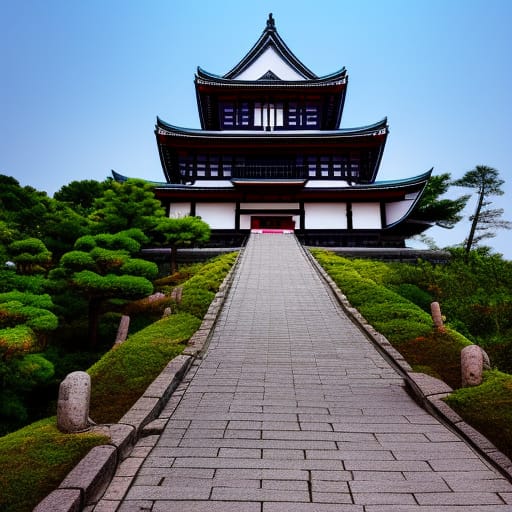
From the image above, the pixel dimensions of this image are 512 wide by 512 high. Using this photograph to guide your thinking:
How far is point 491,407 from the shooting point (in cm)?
512

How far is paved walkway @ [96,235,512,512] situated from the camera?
142 inches

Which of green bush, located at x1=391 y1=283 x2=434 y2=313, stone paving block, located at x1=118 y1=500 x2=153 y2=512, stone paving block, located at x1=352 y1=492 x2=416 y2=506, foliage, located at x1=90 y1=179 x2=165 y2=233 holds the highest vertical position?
foliage, located at x1=90 y1=179 x2=165 y2=233

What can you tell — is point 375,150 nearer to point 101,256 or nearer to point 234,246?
point 234,246

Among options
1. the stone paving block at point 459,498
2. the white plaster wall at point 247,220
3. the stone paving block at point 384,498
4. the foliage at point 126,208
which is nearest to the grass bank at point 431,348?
the stone paving block at point 459,498

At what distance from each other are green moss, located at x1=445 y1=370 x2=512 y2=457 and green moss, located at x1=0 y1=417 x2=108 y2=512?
4.42 m

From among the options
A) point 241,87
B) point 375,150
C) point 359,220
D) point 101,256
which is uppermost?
point 241,87

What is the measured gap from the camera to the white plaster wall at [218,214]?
2753 cm

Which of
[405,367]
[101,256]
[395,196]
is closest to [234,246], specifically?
[395,196]

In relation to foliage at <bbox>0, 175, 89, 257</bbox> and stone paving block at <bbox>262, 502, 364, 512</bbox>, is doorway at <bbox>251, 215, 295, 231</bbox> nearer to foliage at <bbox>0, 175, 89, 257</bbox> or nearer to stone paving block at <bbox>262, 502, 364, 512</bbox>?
foliage at <bbox>0, 175, 89, 257</bbox>

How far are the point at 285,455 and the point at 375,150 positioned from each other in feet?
87.5

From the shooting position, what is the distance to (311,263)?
18750 mm

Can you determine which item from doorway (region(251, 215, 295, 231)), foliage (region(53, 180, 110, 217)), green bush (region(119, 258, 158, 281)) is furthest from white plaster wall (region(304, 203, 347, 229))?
foliage (region(53, 180, 110, 217))

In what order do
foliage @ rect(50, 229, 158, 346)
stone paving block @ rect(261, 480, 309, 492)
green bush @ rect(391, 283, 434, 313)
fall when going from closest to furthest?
stone paving block @ rect(261, 480, 309, 492)
foliage @ rect(50, 229, 158, 346)
green bush @ rect(391, 283, 434, 313)

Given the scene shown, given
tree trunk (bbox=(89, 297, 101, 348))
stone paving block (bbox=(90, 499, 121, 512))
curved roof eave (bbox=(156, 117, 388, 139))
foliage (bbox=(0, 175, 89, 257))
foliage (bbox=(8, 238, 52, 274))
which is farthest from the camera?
curved roof eave (bbox=(156, 117, 388, 139))
